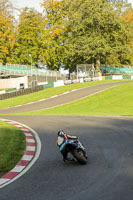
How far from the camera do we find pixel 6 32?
218 feet

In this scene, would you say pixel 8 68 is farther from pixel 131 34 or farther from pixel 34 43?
pixel 131 34

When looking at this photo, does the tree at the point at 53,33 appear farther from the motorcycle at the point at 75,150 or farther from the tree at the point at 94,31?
the motorcycle at the point at 75,150

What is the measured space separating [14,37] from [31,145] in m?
58.9

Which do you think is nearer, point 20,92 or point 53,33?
point 20,92

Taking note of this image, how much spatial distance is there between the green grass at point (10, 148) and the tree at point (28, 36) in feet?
187

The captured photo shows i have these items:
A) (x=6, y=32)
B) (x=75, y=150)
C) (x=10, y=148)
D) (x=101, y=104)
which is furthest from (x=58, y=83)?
(x=75, y=150)

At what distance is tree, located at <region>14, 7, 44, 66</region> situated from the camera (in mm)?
70512

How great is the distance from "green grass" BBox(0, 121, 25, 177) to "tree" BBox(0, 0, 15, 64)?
53.4m

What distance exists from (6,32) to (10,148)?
58801 millimetres

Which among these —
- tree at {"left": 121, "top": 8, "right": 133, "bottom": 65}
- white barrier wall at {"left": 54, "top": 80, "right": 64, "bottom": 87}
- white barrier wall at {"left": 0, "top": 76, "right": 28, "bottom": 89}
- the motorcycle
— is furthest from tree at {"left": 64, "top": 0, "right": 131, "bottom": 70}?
the motorcycle

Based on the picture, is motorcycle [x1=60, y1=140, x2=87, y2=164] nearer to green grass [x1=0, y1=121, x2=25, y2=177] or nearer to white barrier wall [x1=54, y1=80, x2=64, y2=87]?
green grass [x1=0, y1=121, x2=25, y2=177]

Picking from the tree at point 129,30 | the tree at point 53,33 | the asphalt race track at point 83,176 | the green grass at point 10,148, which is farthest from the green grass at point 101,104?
the tree at point 53,33

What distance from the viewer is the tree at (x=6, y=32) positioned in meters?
66.2

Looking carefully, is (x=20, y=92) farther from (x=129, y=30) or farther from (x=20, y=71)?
(x=129, y=30)
